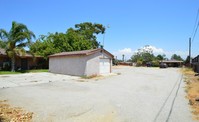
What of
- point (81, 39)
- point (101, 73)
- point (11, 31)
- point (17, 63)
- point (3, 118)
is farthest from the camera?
point (81, 39)

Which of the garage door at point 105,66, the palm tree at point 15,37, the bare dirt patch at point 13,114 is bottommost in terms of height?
the bare dirt patch at point 13,114

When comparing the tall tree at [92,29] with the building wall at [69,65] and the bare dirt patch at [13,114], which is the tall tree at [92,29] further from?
the bare dirt patch at [13,114]

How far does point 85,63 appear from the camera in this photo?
20.6 metres

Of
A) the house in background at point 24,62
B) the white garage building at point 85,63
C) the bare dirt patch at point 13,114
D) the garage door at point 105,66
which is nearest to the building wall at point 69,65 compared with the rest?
the white garage building at point 85,63

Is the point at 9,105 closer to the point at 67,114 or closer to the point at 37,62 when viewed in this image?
→ the point at 67,114

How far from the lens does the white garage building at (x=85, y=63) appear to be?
20.7m

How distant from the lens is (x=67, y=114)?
6430 mm

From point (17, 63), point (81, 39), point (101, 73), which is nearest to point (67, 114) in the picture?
point (101, 73)

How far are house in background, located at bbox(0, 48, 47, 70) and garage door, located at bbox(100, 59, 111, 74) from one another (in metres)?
11.6

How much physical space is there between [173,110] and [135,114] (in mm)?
1629

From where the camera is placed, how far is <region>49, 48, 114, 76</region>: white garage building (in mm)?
20688

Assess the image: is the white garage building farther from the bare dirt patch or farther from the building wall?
the bare dirt patch

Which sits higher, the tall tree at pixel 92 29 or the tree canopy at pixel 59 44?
the tall tree at pixel 92 29

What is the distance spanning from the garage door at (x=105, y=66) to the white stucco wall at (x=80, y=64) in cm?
63
